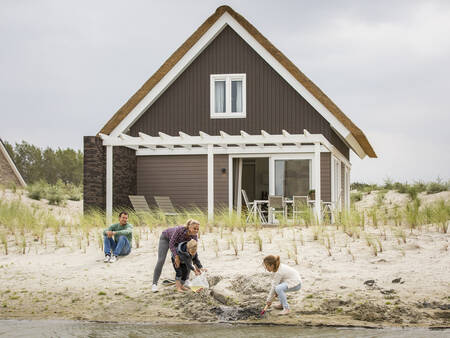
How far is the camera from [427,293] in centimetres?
922

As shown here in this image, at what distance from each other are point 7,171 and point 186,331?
82.8 feet

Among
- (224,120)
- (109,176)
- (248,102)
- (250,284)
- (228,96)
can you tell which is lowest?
(250,284)

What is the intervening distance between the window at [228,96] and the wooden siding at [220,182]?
1.32 metres

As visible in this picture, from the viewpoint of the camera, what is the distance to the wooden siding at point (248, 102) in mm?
18656

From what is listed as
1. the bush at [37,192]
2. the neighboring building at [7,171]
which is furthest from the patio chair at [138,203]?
the neighboring building at [7,171]

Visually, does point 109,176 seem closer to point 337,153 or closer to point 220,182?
point 220,182

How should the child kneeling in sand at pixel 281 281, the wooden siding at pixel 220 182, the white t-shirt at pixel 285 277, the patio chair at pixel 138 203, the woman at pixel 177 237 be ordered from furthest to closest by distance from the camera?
the wooden siding at pixel 220 182, the patio chair at pixel 138 203, the woman at pixel 177 237, the white t-shirt at pixel 285 277, the child kneeling in sand at pixel 281 281

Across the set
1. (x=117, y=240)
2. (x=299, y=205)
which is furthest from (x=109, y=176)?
(x=117, y=240)

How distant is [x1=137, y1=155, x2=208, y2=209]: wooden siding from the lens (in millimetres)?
19250

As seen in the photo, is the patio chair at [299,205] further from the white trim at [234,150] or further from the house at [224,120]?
the white trim at [234,150]

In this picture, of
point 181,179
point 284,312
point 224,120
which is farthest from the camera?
point 181,179

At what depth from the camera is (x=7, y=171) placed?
3114cm

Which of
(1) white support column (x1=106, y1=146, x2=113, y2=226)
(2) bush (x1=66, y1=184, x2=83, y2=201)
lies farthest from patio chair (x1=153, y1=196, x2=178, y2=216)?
(2) bush (x1=66, y1=184, x2=83, y2=201)

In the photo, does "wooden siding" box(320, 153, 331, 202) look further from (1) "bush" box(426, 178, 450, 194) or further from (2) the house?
(1) "bush" box(426, 178, 450, 194)
